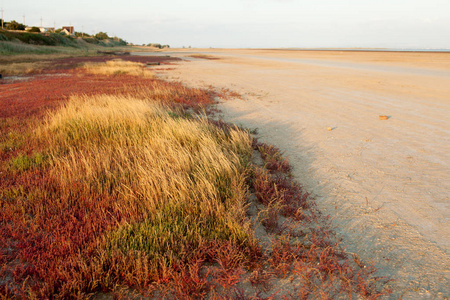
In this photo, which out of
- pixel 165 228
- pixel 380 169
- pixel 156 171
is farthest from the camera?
pixel 380 169

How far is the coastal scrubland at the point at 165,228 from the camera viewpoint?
9.57 feet

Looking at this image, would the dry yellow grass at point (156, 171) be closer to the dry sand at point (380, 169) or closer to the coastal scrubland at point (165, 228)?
the coastal scrubland at point (165, 228)

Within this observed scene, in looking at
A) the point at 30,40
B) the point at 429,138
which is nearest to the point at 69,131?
the point at 429,138

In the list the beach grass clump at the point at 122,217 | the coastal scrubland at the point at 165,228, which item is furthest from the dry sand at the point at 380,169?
the beach grass clump at the point at 122,217

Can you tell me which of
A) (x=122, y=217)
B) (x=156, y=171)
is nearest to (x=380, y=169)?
(x=156, y=171)

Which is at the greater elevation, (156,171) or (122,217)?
(156,171)

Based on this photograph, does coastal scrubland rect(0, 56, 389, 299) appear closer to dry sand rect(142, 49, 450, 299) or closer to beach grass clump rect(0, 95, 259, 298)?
beach grass clump rect(0, 95, 259, 298)

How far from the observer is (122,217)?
12.5ft

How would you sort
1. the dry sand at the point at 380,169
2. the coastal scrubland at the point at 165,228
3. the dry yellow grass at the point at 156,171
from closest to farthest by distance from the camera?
the coastal scrubland at the point at 165,228 < the dry sand at the point at 380,169 < the dry yellow grass at the point at 156,171

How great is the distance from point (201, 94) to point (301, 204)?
34.8ft

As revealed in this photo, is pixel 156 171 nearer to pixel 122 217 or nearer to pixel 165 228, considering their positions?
pixel 122 217

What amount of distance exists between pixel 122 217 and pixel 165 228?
661 mm

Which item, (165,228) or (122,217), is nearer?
(165,228)

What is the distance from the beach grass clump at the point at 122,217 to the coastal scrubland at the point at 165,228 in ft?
0.06
